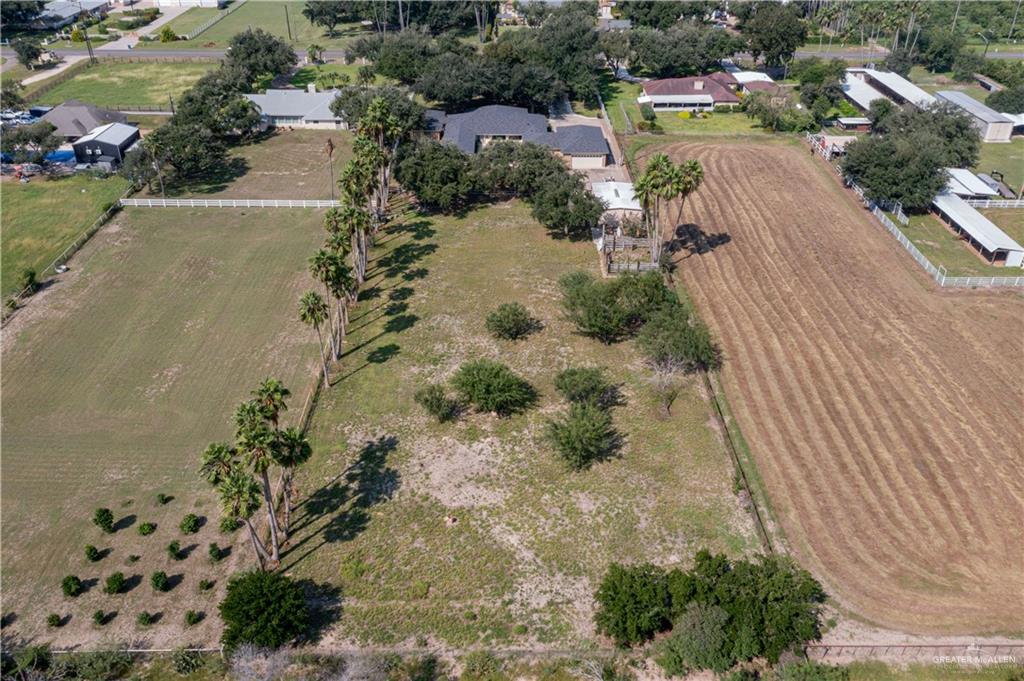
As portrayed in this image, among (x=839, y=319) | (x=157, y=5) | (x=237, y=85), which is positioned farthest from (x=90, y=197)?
(x=157, y=5)

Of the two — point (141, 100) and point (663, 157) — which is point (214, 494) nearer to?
point (663, 157)

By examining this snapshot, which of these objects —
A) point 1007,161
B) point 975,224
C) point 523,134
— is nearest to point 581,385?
point 975,224

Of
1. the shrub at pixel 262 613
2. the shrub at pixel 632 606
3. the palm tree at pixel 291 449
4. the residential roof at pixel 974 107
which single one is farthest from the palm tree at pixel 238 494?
the residential roof at pixel 974 107

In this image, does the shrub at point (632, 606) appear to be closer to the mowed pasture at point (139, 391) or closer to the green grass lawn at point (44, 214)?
the mowed pasture at point (139, 391)

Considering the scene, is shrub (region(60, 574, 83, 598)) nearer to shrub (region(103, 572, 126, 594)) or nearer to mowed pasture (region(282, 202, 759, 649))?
shrub (region(103, 572, 126, 594))

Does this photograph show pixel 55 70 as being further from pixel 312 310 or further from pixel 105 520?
pixel 105 520
